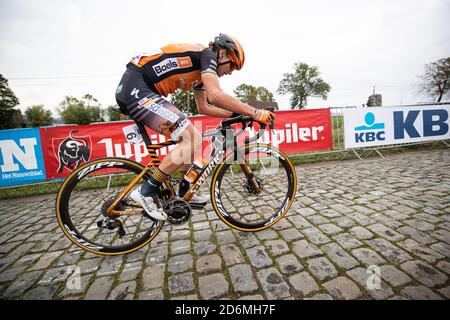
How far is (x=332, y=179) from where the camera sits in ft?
16.0

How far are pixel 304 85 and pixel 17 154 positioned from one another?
86.1 meters

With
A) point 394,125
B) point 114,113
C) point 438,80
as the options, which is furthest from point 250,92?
point 114,113

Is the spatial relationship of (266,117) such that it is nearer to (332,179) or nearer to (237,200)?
(237,200)

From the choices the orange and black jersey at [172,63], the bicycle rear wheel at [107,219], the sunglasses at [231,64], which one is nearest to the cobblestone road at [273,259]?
the bicycle rear wheel at [107,219]

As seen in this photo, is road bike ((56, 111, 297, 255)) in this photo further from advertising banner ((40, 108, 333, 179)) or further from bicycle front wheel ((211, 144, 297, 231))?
advertising banner ((40, 108, 333, 179))

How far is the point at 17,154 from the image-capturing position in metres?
5.39

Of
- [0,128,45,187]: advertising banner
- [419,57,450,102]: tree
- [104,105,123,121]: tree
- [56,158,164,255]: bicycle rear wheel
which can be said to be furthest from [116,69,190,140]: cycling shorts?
[419,57,450,102]: tree

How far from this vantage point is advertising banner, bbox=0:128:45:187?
5.34 metres

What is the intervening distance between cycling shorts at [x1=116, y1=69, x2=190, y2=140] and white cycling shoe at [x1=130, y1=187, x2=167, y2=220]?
705 millimetres

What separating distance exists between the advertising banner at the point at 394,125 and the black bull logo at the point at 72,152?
789cm

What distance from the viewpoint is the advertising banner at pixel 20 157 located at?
534 centimetres

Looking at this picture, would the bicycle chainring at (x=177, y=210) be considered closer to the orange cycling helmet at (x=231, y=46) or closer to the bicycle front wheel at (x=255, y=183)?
the bicycle front wheel at (x=255, y=183)

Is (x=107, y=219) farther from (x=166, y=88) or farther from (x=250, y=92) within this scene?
(x=250, y=92)
